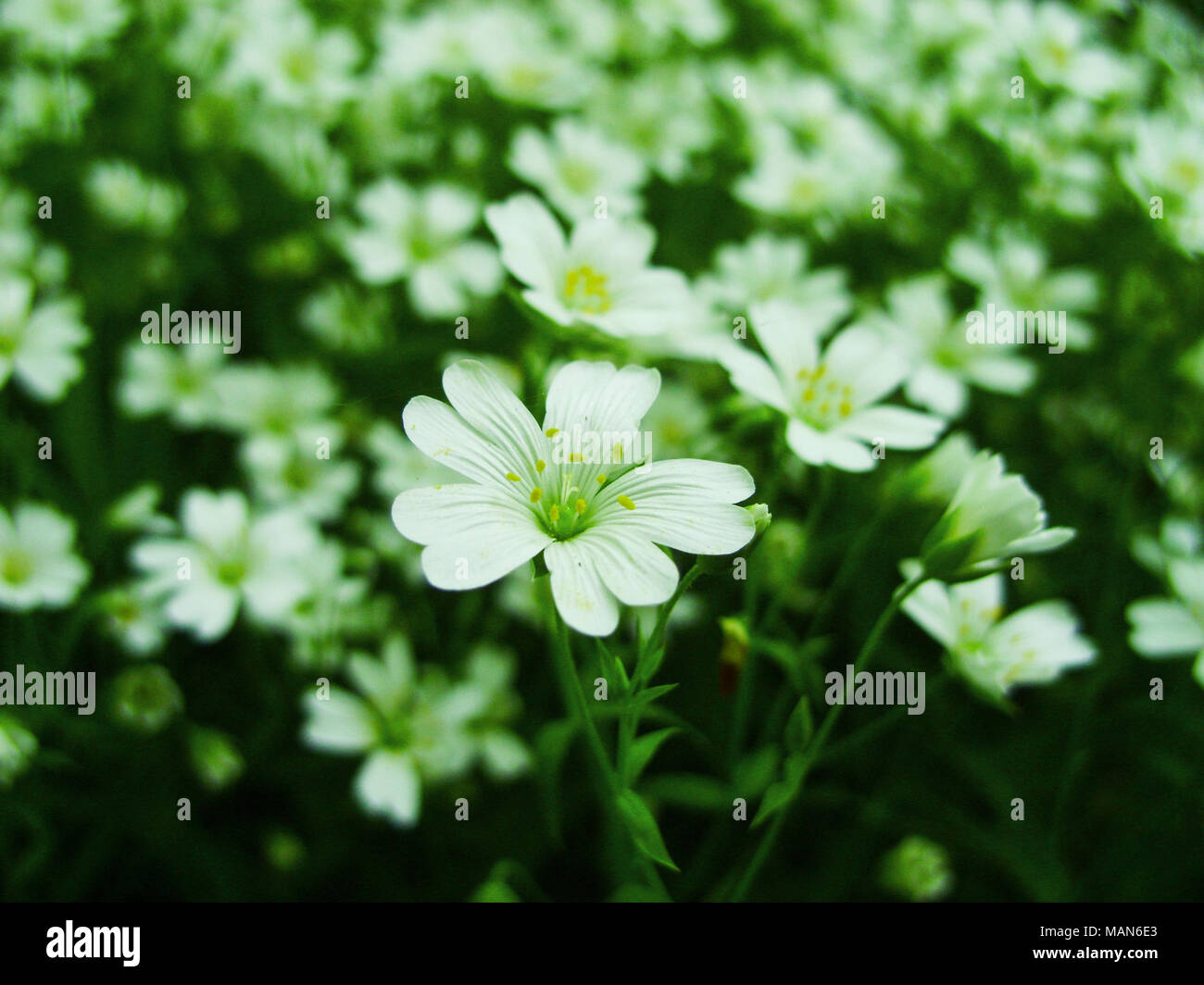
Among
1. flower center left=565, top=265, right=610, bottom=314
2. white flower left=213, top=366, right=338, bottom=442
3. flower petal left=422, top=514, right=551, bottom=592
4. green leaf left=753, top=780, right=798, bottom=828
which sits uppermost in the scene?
flower center left=565, top=265, right=610, bottom=314

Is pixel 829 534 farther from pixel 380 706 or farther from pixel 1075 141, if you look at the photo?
pixel 1075 141

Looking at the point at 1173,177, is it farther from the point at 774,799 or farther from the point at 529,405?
the point at 774,799

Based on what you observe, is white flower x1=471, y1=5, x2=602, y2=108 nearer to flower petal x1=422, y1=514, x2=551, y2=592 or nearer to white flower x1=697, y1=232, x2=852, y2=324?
white flower x1=697, y1=232, x2=852, y2=324

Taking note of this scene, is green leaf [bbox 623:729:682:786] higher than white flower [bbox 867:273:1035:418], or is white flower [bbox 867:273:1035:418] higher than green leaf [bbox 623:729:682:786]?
white flower [bbox 867:273:1035:418]

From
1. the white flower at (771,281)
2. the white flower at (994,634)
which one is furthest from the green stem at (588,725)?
the white flower at (771,281)

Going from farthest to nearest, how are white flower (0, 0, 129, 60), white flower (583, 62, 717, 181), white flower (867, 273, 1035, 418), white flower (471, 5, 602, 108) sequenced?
white flower (583, 62, 717, 181)
white flower (471, 5, 602, 108)
white flower (0, 0, 129, 60)
white flower (867, 273, 1035, 418)

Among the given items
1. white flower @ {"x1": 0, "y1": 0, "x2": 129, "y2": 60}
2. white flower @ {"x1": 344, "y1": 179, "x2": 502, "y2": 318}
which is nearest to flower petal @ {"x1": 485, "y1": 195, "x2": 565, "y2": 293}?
white flower @ {"x1": 344, "y1": 179, "x2": 502, "y2": 318}

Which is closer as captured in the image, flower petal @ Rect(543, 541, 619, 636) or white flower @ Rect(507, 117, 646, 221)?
flower petal @ Rect(543, 541, 619, 636)

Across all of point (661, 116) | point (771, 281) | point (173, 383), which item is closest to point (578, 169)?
point (771, 281)
